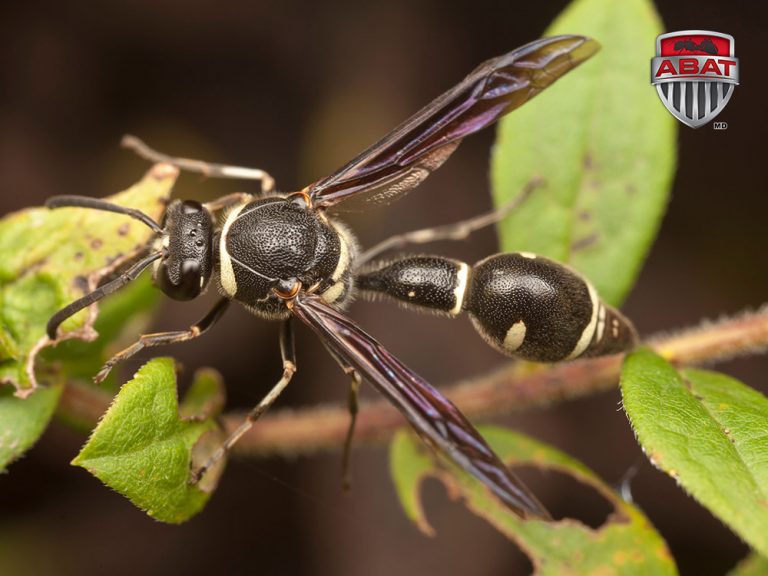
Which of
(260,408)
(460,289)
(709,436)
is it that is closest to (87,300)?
(260,408)

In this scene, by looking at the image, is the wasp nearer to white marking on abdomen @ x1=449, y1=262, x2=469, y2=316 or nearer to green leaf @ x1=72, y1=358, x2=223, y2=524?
white marking on abdomen @ x1=449, y1=262, x2=469, y2=316

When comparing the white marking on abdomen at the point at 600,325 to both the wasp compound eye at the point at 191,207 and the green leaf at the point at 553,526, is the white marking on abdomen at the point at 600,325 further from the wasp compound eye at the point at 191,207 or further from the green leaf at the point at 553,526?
the wasp compound eye at the point at 191,207

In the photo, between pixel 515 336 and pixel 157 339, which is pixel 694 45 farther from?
pixel 157 339

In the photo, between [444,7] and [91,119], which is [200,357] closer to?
[91,119]

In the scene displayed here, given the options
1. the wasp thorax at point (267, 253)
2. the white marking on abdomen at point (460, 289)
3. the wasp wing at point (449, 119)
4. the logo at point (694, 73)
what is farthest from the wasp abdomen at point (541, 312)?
the logo at point (694, 73)

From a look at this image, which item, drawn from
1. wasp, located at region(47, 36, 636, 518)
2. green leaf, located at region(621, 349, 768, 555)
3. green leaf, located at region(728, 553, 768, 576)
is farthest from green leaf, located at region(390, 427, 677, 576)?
green leaf, located at region(621, 349, 768, 555)

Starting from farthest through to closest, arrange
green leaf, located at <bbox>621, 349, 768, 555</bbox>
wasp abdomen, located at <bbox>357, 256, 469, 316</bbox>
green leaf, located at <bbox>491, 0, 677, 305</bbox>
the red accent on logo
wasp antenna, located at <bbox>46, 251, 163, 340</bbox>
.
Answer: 1. the red accent on logo
2. wasp abdomen, located at <bbox>357, 256, 469, 316</bbox>
3. green leaf, located at <bbox>491, 0, 677, 305</bbox>
4. wasp antenna, located at <bbox>46, 251, 163, 340</bbox>
5. green leaf, located at <bbox>621, 349, 768, 555</bbox>

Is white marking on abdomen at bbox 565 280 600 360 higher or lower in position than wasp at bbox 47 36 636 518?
lower
